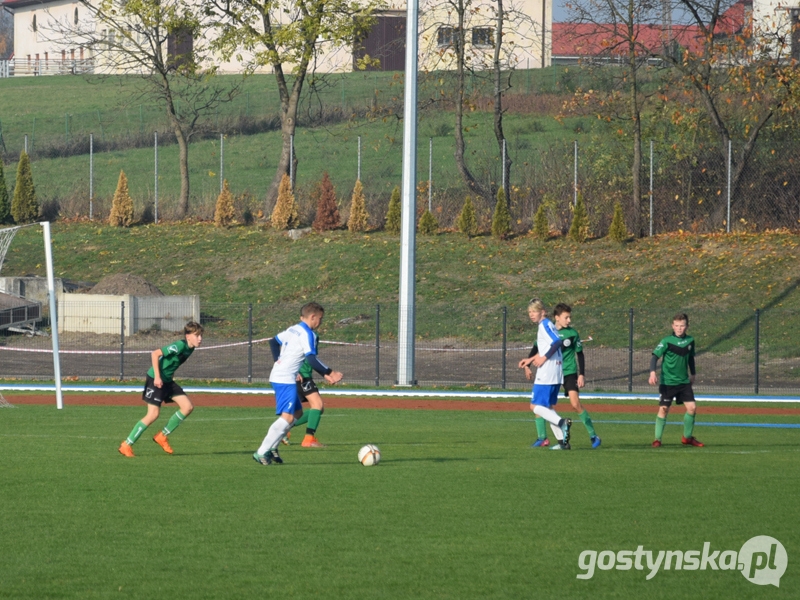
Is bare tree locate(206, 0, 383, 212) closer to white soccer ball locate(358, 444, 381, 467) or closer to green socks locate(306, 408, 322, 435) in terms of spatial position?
green socks locate(306, 408, 322, 435)

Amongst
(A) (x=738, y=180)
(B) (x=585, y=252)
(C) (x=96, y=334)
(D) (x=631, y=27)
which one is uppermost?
(D) (x=631, y=27)

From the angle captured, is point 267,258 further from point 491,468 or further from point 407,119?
point 491,468

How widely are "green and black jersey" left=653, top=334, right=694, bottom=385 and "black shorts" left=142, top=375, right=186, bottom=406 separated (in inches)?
237

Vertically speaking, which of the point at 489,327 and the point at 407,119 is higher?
the point at 407,119

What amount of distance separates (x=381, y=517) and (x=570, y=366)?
18.9 ft

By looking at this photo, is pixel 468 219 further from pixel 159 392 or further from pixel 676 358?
pixel 159 392

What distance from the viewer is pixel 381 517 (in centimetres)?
903

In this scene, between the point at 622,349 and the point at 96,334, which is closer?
the point at 622,349

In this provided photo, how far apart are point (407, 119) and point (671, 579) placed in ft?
63.9

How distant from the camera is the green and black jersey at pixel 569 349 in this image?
13.9 meters

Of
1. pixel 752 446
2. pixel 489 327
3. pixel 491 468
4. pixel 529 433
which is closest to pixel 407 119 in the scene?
pixel 489 327

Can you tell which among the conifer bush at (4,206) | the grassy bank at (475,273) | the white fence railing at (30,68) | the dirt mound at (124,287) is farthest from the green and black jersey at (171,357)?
the white fence railing at (30,68)

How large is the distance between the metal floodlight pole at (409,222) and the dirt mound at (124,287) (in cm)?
1073

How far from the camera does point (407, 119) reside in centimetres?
2570
